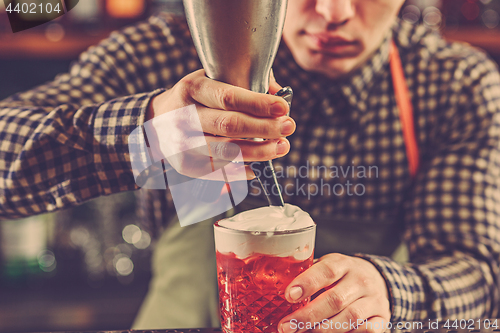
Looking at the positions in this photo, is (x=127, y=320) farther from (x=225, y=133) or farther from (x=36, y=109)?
(x=225, y=133)

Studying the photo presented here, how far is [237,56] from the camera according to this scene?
0.26m

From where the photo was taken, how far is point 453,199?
0.59 meters

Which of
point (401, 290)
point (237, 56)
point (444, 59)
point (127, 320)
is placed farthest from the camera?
point (127, 320)

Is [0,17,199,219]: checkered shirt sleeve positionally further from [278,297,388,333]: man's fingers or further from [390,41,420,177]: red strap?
[390,41,420,177]: red strap

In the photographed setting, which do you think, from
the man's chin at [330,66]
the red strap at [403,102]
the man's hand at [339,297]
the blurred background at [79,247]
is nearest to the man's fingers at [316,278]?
the man's hand at [339,297]

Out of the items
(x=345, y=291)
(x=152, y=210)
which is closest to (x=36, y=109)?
(x=152, y=210)

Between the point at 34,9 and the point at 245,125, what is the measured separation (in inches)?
11.3

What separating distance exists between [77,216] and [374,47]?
2.67 feet

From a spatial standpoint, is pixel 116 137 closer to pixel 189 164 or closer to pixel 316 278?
pixel 189 164

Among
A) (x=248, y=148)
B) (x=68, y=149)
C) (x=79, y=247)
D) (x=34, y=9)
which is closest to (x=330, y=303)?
(x=248, y=148)

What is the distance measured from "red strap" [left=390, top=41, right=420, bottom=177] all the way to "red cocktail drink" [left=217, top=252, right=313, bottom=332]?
417 mm

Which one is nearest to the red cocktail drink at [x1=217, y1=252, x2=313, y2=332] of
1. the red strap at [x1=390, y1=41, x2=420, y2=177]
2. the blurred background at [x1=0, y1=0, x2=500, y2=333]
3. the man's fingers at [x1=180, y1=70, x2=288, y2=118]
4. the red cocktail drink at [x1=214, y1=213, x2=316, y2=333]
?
A: the red cocktail drink at [x1=214, y1=213, x2=316, y2=333]

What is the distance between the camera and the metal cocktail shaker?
0.24 meters

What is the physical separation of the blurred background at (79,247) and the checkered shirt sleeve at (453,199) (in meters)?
0.41
